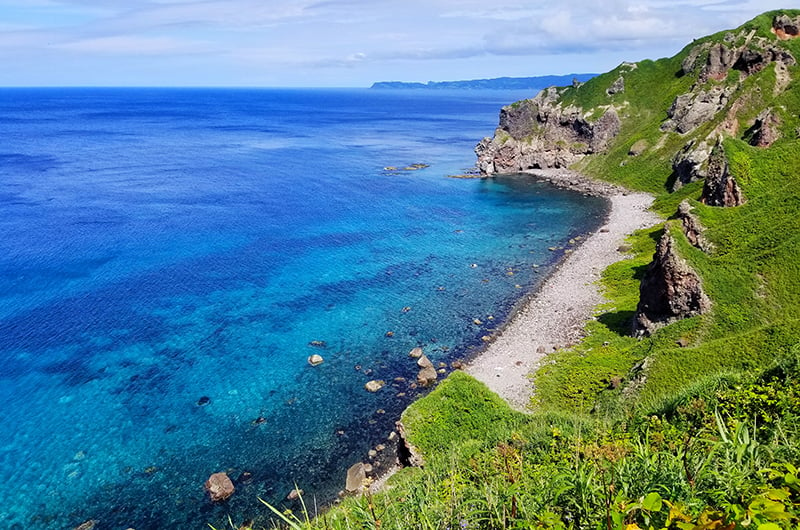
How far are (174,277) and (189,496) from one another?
47081mm

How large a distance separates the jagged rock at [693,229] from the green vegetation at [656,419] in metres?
1.33

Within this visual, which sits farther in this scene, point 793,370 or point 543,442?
point 543,442

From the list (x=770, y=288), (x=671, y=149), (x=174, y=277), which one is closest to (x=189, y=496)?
(x=174, y=277)

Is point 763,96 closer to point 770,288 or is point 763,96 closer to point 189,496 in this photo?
point 770,288

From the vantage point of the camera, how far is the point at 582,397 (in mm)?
43094

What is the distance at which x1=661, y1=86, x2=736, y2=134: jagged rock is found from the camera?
11675cm

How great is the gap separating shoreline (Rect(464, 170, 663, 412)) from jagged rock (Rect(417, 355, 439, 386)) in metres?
3.78

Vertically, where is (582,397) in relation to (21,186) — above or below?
below

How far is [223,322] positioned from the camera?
207 ft

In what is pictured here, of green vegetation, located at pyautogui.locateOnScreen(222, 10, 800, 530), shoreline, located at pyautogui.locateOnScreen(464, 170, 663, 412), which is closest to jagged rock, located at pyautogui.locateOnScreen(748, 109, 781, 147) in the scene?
green vegetation, located at pyautogui.locateOnScreen(222, 10, 800, 530)

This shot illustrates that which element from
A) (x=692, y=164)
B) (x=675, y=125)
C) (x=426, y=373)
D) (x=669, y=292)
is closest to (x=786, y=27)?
(x=675, y=125)

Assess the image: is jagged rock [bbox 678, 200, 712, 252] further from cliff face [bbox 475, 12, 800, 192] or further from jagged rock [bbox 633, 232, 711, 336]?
cliff face [bbox 475, 12, 800, 192]

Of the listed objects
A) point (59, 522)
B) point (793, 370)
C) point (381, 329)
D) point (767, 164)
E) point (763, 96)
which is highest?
point (763, 96)

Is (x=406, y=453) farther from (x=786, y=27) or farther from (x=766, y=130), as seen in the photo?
(x=786, y=27)
